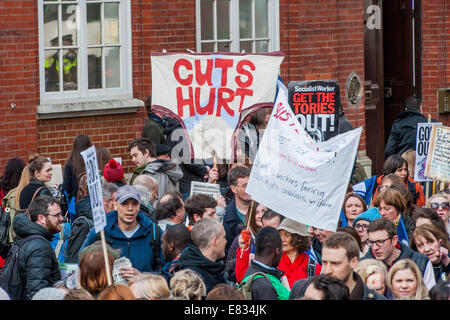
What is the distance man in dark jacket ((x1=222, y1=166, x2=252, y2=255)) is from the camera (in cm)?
916

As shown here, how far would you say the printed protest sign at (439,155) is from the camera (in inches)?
427

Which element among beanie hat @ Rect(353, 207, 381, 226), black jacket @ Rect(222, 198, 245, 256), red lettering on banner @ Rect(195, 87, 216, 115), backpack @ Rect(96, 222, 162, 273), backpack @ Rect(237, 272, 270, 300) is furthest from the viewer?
red lettering on banner @ Rect(195, 87, 216, 115)

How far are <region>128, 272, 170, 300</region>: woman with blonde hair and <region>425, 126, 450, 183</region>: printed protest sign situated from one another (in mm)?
5086

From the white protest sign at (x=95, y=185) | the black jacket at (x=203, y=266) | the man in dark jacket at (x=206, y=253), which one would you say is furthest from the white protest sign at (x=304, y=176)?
the white protest sign at (x=95, y=185)

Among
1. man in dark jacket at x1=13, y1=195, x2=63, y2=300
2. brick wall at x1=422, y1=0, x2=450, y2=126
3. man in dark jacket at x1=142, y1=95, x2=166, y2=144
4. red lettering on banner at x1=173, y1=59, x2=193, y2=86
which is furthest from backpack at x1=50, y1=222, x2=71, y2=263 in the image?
brick wall at x1=422, y1=0, x2=450, y2=126

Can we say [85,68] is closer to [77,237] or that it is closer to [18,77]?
[18,77]

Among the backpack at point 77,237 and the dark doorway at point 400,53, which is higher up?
the dark doorway at point 400,53

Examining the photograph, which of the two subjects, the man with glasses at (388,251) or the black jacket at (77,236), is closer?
the man with glasses at (388,251)

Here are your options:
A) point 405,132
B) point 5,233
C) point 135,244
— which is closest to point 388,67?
point 405,132

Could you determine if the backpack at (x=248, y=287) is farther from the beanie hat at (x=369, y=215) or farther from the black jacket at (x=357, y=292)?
the beanie hat at (x=369, y=215)

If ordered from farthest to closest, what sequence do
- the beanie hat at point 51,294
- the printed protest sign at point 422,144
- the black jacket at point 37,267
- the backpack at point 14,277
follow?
the printed protest sign at point 422,144 < the backpack at point 14,277 < the black jacket at point 37,267 < the beanie hat at point 51,294

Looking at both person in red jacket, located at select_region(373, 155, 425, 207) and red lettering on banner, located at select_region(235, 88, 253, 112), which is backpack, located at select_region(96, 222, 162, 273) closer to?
red lettering on banner, located at select_region(235, 88, 253, 112)

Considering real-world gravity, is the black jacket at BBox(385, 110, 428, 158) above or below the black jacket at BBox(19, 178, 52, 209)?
above

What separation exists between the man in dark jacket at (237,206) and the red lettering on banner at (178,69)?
1.45 meters
